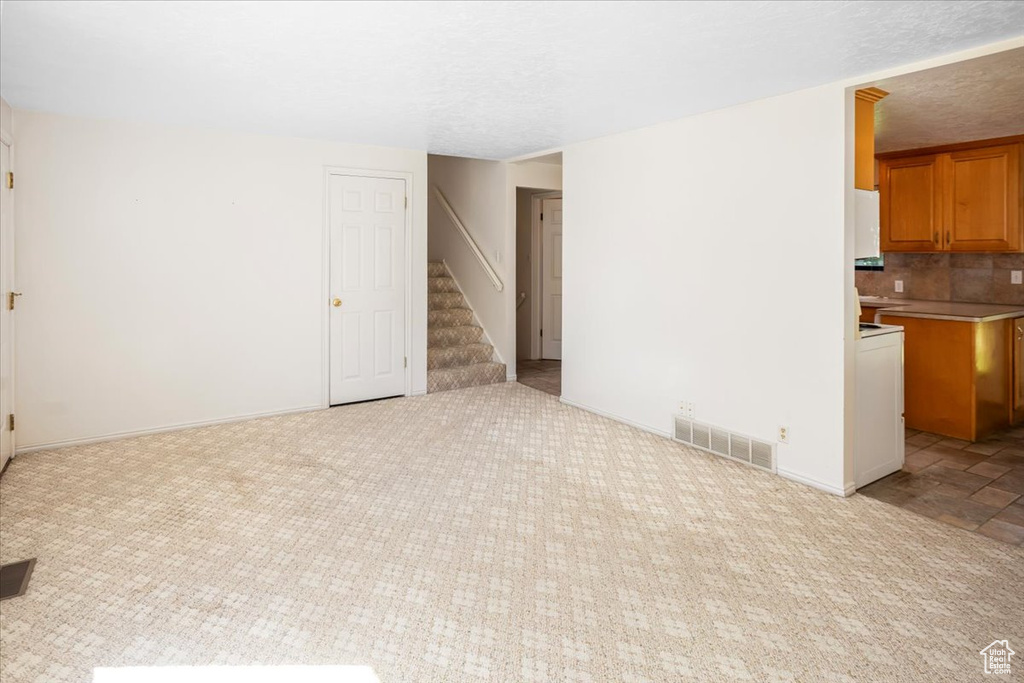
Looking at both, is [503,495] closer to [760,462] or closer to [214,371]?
[760,462]

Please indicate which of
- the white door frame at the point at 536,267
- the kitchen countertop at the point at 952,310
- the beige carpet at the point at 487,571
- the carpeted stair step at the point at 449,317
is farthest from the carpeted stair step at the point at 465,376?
the kitchen countertop at the point at 952,310

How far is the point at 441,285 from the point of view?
7.28 m

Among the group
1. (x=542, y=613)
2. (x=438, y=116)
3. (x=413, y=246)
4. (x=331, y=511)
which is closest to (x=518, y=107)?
(x=438, y=116)

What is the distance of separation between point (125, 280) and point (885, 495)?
206 inches

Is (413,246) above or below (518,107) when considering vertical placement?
below

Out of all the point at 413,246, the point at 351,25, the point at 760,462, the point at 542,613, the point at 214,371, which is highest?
the point at 351,25

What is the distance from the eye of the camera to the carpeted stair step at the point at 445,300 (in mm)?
7109

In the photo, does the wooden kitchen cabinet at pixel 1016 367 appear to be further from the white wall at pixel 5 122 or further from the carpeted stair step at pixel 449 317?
the white wall at pixel 5 122

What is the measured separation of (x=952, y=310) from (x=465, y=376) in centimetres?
432

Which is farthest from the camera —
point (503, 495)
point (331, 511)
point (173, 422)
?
point (173, 422)

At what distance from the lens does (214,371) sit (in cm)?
480

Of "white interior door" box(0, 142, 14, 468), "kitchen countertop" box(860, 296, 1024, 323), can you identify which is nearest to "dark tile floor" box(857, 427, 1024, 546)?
"kitchen countertop" box(860, 296, 1024, 323)

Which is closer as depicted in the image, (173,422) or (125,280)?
(125,280)

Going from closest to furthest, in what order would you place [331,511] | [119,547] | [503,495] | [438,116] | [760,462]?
1. [119,547]
2. [331,511]
3. [503,495]
4. [760,462]
5. [438,116]
